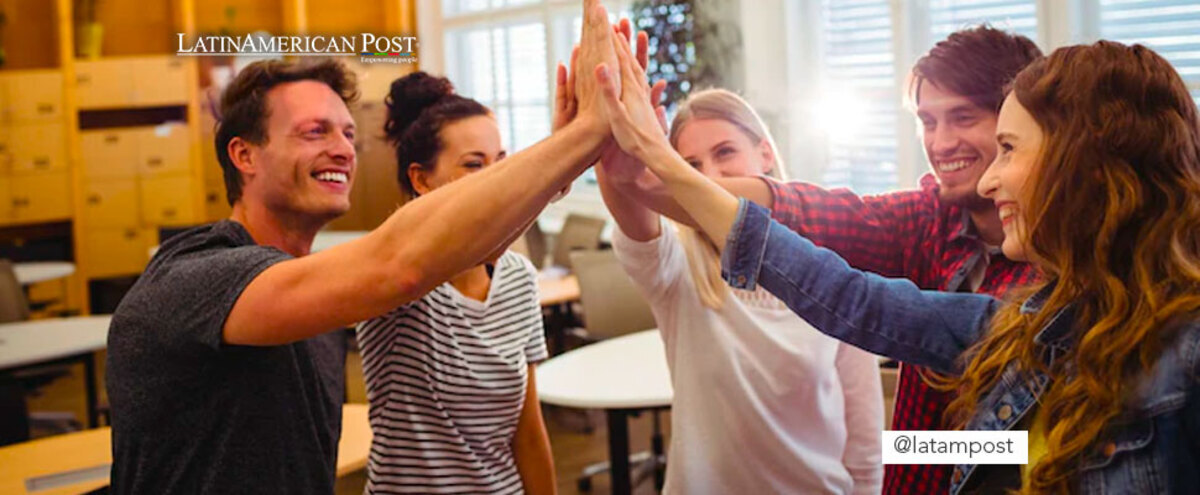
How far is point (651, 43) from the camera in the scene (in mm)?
5781

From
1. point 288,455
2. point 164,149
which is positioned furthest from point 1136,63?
point 164,149

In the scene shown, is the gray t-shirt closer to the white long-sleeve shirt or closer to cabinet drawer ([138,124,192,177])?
the white long-sleeve shirt

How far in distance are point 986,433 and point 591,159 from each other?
59 centimetres

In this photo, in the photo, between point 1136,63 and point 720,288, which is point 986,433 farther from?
point 720,288

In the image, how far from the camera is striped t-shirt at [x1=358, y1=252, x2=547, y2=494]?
74.0 inches

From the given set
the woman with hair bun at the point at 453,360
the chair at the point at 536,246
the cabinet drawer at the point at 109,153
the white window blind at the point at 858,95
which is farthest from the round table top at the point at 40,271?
the woman with hair bun at the point at 453,360

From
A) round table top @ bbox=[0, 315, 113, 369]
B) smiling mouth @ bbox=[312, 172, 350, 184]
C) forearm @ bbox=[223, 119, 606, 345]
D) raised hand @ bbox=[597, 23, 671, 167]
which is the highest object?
raised hand @ bbox=[597, 23, 671, 167]

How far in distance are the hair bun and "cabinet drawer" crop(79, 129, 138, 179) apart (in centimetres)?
714

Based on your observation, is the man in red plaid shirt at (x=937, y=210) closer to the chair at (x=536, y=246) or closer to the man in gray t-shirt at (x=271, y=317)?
the man in gray t-shirt at (x=271, y=317)

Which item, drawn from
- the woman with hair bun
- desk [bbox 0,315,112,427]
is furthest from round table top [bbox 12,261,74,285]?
the woman with hair bun

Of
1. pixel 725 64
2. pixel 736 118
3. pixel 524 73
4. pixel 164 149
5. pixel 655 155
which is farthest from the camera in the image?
pixel 164 149

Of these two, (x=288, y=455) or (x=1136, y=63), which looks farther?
(x=288, y=455)

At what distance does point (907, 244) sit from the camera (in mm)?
1775

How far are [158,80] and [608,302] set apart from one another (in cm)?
537
